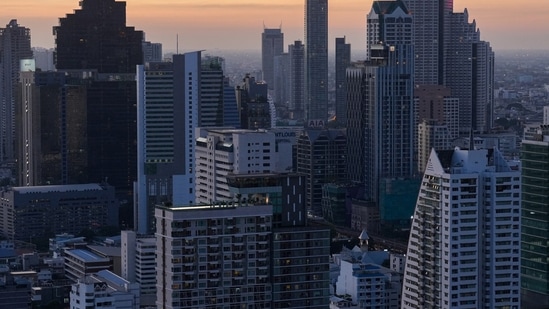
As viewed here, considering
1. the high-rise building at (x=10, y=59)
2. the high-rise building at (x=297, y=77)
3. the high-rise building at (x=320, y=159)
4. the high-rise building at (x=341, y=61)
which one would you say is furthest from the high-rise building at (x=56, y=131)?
the high-rise building at (x=297, y=77)

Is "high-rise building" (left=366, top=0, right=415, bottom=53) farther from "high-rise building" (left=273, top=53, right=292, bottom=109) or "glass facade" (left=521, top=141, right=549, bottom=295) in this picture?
"glass facade" (left=521, top=141, right=549, bottom=295)

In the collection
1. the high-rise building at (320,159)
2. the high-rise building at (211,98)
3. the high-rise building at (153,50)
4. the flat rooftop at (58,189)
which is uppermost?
the high-rise building at (153,50)

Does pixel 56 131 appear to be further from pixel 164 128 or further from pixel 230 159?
pixel 230 159

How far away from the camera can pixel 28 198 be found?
56.5 m

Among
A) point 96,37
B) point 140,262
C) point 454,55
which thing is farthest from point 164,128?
point 454,55

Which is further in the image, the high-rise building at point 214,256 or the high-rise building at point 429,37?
the high-rise building at point 429,37

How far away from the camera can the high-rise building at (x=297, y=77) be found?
101 meters

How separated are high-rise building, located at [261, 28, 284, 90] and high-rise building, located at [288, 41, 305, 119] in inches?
307

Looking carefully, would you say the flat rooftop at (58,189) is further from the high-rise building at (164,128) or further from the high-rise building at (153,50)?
the high-rise building at (153,50)

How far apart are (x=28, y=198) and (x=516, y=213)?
101ft

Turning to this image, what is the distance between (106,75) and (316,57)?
108 feet

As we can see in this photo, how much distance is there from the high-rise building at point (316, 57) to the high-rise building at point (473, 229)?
217ft

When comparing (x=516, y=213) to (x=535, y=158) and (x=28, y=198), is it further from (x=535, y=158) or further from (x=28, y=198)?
(x=28, y=198)

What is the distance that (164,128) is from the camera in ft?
180
